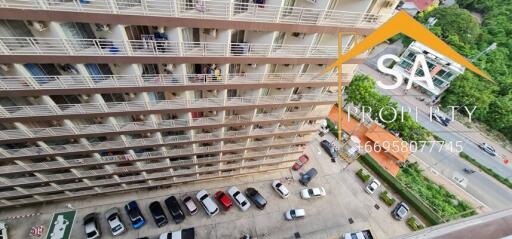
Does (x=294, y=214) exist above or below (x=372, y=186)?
below

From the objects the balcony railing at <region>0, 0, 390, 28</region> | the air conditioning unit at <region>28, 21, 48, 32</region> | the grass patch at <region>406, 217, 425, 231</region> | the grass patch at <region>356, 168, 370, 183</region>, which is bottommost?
the grass patch at <region>406, 217, 425, 231</region>

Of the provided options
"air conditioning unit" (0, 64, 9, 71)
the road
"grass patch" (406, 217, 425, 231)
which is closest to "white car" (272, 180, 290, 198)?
"grass patch" (406, 217, 425, 231)

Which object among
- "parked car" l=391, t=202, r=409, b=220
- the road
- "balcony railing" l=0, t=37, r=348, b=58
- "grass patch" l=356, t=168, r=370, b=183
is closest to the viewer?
"balcony railing" l=0, t=37, r=348, b=58

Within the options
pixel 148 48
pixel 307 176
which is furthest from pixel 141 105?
pixel 307 176

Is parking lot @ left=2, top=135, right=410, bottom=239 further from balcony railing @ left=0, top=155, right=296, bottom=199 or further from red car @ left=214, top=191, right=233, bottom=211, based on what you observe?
balcony railing @ left=0, top=155, right=296, bottom=199

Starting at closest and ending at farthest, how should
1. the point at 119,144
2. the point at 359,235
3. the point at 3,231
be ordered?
1. the point at 119,144
2. the point at 3,231
3. the point at 359,235

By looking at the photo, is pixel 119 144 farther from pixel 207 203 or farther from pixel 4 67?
pixel 207 203

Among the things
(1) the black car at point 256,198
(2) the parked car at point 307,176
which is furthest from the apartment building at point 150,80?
(2) the parked car at point 307,176

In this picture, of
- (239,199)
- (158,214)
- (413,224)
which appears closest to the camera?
(158,214)
